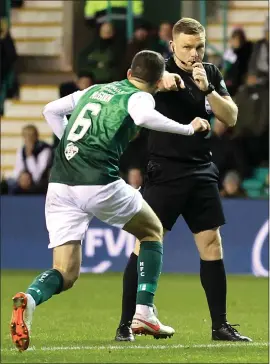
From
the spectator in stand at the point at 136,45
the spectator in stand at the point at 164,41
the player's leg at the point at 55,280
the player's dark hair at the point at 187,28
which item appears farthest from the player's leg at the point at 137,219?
the spectator in stand at the point at 136,45

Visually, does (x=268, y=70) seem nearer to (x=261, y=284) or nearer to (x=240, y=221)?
(x=240, y=221)

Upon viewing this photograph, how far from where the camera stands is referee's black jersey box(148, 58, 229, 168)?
29.0 ft

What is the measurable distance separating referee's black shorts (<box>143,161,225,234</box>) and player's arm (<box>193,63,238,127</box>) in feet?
1.36

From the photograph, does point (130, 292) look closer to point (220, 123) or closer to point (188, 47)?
point (188, 47)

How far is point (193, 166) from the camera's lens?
889 centimetres

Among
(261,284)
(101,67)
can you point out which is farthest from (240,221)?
(101,67)

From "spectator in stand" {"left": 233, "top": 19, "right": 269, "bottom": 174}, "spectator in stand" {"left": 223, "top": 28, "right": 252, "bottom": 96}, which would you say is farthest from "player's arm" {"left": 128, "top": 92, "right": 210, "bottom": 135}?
"spectator in stand" {"left": 223, "top": 28, "right": 252, "bottom": 96}

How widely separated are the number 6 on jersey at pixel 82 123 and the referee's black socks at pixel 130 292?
110cm

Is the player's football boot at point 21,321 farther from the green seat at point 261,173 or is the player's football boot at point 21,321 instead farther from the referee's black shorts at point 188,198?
the green seat at point 261,173

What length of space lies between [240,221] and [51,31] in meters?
7.45

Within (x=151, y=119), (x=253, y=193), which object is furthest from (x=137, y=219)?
(x=253, y=193)

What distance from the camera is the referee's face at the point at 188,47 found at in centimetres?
866

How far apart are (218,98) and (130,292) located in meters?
1.48

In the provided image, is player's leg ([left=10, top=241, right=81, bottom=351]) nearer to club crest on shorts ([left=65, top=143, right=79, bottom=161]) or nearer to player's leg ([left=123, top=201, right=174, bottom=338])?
player's leg ([left=123, top=201, right=174, bottom=338])
